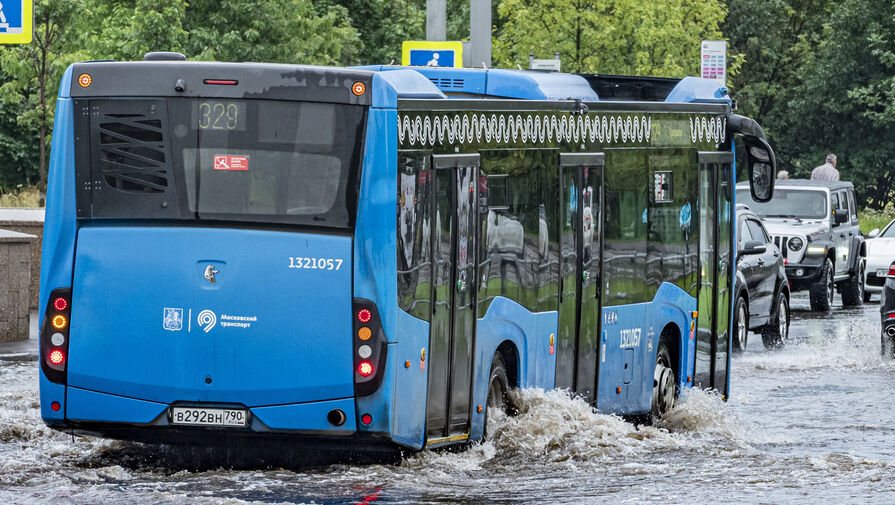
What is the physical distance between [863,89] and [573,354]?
49052 mm

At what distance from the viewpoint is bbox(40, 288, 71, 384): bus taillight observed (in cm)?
1005

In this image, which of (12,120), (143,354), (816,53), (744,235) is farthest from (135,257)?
(816,53)

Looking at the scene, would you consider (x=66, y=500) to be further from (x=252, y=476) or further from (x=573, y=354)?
(x=573, y=354)

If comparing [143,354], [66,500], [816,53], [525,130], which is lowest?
[66,500]

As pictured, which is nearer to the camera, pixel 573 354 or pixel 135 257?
pixel 135 257

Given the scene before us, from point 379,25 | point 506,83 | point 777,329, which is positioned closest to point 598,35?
point 379,25

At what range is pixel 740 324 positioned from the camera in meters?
21.9

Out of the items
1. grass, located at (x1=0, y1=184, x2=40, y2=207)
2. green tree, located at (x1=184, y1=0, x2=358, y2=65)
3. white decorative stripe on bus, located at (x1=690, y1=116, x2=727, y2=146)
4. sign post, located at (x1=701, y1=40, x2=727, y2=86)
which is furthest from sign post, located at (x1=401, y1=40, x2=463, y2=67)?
grass, located at (x1=0, y1=184, x2=40, y2=207)

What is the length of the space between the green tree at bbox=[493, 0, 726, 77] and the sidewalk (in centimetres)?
2351

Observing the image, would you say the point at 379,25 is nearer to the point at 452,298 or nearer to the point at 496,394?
the point at 496,394

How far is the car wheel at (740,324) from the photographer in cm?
2181

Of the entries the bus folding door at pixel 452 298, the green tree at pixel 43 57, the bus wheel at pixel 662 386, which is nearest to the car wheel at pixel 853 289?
the bus wheel at pixel 662 386

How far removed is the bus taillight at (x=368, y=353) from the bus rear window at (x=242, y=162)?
0.53 m

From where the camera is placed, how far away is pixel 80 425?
10180mm
